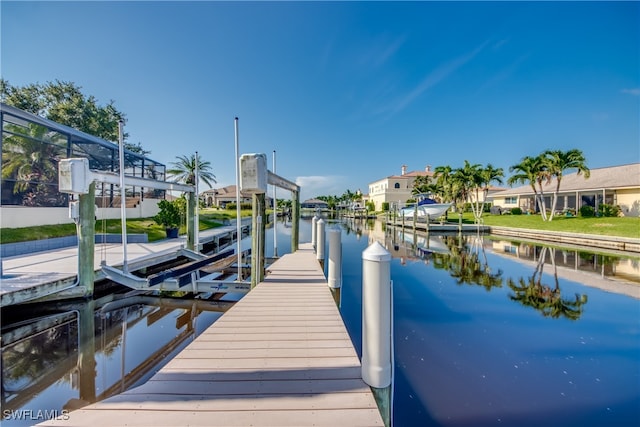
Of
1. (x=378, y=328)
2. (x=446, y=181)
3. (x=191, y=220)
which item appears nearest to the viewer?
(x=378, y=328)

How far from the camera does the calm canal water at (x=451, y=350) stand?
329 cm

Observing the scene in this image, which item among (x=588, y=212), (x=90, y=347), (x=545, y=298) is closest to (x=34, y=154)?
(x=90, y=347)

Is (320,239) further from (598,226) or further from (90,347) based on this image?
(598,226)

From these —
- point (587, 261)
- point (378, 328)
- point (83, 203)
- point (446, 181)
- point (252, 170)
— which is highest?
point (446, 181)

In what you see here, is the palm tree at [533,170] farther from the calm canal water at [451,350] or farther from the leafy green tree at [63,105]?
the leafy green tree at [63,105]

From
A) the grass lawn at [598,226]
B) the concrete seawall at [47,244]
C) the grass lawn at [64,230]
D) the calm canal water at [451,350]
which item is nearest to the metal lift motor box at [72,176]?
the calm canal water at [451,350]

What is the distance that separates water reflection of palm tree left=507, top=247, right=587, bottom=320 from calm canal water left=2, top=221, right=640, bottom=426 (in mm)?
31

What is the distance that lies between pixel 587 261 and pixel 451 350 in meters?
11.8

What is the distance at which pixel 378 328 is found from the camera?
2416 mm

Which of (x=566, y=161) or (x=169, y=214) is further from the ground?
(x=566, y=161)


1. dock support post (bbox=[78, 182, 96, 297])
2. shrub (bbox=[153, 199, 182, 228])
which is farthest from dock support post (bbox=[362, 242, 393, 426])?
shrub (bbox=[153, 199, 182, 228])

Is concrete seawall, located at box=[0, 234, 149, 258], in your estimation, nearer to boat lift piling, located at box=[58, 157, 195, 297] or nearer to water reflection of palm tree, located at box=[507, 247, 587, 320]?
boat lift piling, located at box=[58, 157, 195, 297]

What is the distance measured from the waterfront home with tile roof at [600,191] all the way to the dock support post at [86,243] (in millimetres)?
33474

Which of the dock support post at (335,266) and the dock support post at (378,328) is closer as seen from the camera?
the dock support post at (378,328)
